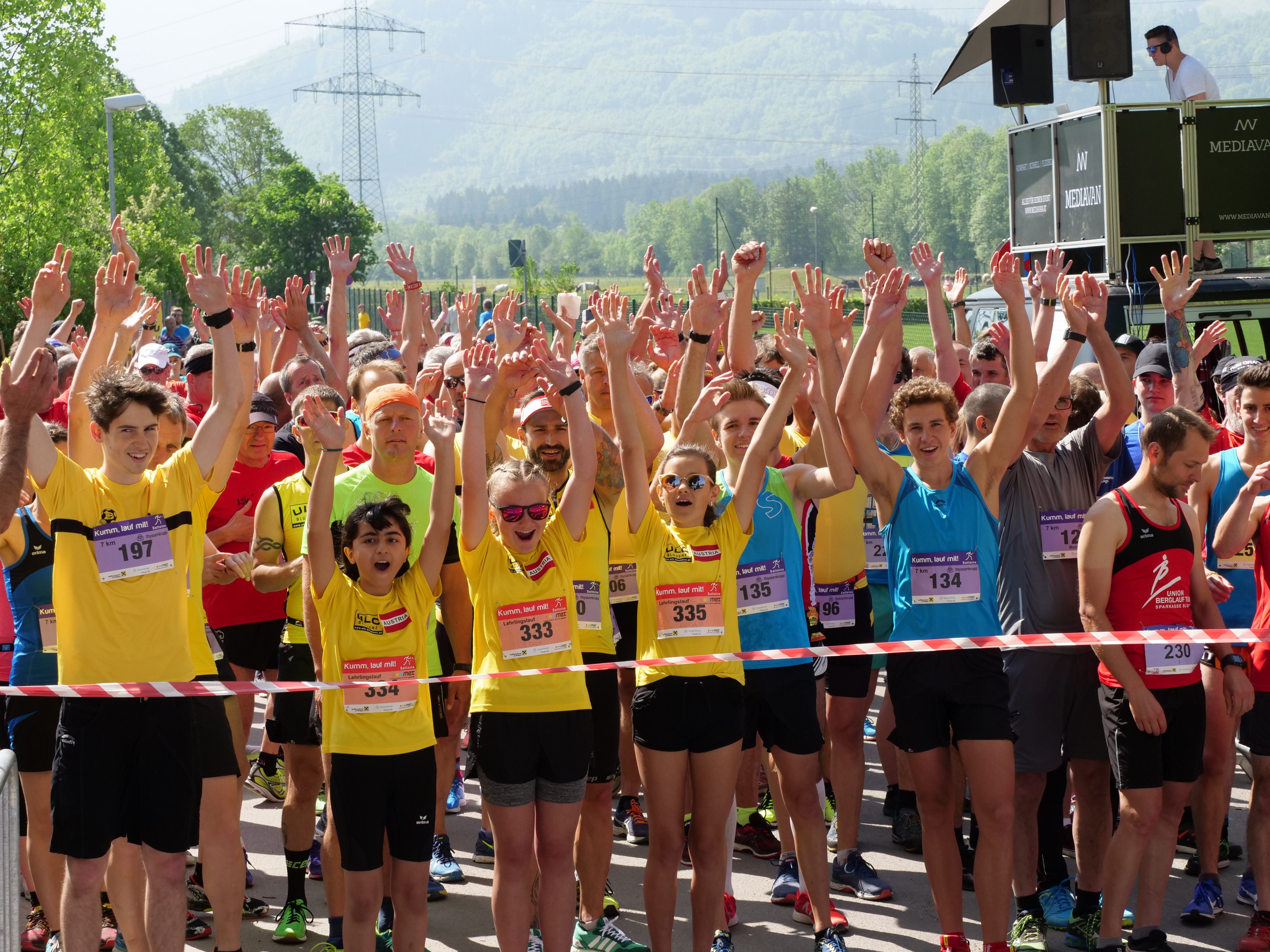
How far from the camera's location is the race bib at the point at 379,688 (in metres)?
4.24

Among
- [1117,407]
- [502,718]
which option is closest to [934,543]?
[1117,407]

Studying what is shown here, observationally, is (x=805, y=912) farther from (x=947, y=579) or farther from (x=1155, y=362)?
(x=1155, y=362)

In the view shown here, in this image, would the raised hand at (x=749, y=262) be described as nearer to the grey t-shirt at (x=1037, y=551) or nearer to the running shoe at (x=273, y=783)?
the grey t-shirt at (x=1037, y=551)

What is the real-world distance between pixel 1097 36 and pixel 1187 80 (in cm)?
82

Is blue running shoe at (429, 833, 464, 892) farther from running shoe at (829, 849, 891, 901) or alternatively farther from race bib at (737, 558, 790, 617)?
race bib at (737, 558, 790, 617)

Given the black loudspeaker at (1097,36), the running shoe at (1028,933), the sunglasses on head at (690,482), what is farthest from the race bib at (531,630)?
the black loudspeaker at (1097,36)

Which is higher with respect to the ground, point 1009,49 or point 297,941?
point 1009,49

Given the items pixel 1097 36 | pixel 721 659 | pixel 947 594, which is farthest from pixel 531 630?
pixel 1097 36

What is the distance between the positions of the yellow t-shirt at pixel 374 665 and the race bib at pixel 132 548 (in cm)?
51

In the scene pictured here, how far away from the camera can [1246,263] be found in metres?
12.0

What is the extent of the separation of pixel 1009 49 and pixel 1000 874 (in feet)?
32.1

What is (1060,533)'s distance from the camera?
5176 millimetres

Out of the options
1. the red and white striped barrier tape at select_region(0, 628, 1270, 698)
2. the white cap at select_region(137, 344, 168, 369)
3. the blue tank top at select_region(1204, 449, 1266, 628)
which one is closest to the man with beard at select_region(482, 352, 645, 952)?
the red and white striped barrier tape at select_region(0, 628, 1270, 698)

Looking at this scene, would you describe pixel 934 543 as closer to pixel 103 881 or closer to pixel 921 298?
pixel 103 881
